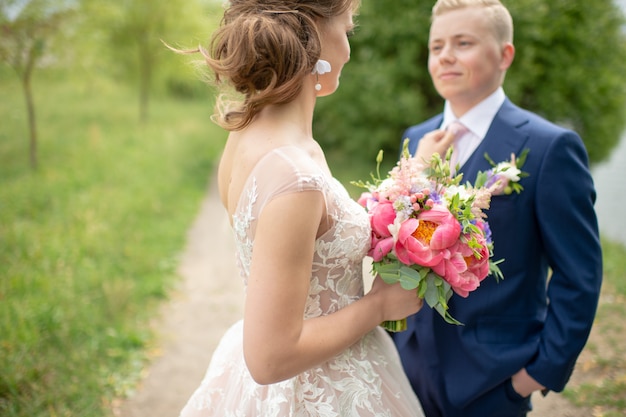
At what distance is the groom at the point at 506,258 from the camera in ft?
6.84

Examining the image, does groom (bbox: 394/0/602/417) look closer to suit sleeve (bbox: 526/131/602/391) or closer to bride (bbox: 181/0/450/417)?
suit sleeve (bbox: 526/131/602/391)

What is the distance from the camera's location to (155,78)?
59.5 ft

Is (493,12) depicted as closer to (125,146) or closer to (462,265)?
(462,265)

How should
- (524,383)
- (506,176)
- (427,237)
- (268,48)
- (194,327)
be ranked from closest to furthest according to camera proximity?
(268,48)
(427,237)
(506,176)
(524,383)
(194,327)

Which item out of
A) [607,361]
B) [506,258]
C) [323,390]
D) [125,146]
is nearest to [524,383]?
[506,258]

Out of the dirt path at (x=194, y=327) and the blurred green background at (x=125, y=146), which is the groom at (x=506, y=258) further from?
the dirt path at (x=194, y=327)

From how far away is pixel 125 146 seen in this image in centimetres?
1101

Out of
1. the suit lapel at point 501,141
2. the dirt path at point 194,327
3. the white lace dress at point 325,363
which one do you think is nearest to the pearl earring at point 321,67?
the white lace dress at point 325,363

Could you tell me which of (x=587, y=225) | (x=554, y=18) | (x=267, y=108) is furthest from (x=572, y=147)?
(x=554, y=18)

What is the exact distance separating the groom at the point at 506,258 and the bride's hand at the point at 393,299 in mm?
558

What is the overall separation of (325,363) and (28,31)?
876cm

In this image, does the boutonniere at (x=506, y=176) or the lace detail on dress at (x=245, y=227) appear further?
the boutonniere at (x=506, y=176)

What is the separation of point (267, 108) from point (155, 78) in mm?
17864

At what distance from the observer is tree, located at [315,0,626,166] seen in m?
9.81
